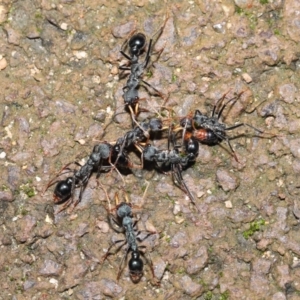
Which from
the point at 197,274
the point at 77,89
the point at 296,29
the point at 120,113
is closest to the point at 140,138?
the point at 120,113

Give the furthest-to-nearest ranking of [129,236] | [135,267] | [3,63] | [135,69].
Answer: [3,63], [135,69], [129,236], [135,267]

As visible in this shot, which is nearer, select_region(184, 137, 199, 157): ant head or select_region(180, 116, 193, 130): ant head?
select_region(184, 137, 199, 157): ant head

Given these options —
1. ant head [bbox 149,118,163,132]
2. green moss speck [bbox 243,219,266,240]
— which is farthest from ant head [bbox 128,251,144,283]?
ant head [bbox 149,118,163,132]

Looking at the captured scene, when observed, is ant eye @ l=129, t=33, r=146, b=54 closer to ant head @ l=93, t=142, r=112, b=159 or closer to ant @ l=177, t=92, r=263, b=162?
ant @ l=177, t=92, r=263, b=162

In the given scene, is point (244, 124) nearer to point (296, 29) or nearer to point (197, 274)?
point (296, 29)

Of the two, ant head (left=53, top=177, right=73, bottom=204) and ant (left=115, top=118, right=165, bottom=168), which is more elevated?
ant (left=115, top=118, right=165, bottom=168)

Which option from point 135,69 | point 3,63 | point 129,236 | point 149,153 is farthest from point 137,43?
point 129,236

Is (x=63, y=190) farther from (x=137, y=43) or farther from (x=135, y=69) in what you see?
(x=137, y=43)
